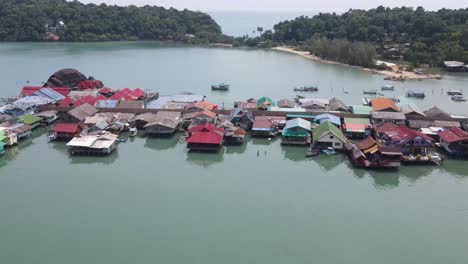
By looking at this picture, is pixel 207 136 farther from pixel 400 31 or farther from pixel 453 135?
pixel 400 31

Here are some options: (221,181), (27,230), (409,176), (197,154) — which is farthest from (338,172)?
(27,230)

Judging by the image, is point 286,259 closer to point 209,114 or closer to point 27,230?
point 27,230

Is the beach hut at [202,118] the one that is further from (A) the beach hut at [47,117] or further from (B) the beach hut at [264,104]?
(A) the beach hut at [47,117]

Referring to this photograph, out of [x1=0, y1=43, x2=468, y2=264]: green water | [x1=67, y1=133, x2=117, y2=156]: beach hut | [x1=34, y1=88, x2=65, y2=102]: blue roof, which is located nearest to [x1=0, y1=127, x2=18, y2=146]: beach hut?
[x1=0, y1=43, x2=468, y2=264]: green water

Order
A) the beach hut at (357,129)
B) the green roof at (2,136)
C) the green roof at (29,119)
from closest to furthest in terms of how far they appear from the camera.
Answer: the green roof at (2,136) → the beach hut at (357,129) → the green roof at (29,119)

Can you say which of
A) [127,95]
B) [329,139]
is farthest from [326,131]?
[127,95]

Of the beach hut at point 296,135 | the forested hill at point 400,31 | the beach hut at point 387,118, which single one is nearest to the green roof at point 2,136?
the beach hut at point 296,135

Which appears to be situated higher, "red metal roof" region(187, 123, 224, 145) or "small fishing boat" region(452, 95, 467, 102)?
"small fishing boat" region(452, 95, 467, 102)

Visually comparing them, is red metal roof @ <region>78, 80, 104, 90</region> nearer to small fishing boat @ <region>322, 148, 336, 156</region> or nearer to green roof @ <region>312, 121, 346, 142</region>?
green roof @ <region>312, 121, 346, 142</region>
